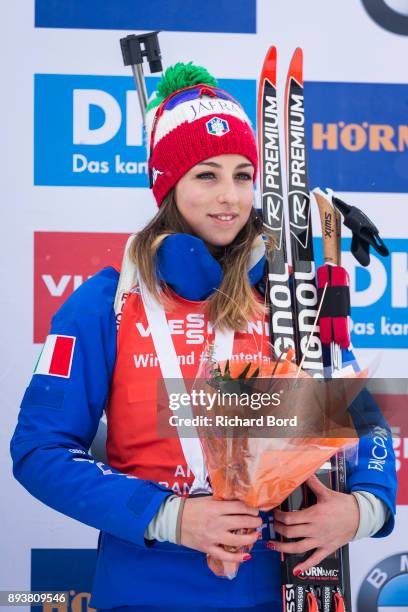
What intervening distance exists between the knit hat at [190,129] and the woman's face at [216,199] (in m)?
0.02

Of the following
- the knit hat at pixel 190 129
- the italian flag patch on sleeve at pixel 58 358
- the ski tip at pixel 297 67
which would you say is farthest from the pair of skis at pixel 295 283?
the italian flag patch on sleeve at pixel 58 358

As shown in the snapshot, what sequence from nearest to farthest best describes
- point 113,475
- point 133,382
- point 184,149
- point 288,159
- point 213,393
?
1. point 213,393
2. point 113,475
3. point 133,382
4. point 184,149
5. point 288,159

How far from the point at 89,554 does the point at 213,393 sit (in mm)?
Result: 1448

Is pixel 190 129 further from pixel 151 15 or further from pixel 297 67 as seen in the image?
pixel 151 15

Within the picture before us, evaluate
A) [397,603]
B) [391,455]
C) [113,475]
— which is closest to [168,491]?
[113,475]

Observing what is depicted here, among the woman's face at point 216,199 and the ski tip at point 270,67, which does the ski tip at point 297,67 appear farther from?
the woman's face at point 216,199

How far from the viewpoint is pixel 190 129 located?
6.04ft

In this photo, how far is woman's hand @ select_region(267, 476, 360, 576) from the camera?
1.53 metres

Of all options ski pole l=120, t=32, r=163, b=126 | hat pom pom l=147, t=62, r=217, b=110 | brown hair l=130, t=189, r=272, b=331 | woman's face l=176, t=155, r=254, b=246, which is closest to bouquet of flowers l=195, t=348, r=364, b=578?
brown hair l=130, t=189, r=272, b=331

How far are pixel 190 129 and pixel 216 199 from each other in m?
0.21

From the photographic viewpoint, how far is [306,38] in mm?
2607

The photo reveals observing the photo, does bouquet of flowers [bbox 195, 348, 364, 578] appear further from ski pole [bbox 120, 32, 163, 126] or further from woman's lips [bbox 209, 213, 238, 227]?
ski pole [bbox 120, 32, 163, 126]

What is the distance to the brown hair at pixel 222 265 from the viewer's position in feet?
5.61

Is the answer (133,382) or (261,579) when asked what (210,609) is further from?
(133,382)
